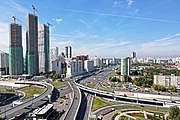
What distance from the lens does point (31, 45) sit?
34781 millimetres

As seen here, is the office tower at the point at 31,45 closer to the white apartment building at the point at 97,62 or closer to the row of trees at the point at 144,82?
the row of trees at the point at 144,82

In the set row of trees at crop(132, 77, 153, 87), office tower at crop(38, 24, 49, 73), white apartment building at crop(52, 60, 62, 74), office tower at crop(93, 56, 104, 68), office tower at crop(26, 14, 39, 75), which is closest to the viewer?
row of trees at crop(132, 77, 153, 87)

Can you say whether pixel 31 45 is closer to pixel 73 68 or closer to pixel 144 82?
pixel 73 68

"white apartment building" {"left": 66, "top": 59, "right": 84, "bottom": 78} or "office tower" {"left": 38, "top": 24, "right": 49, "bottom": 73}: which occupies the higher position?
"office tower" {"left": 38, "top": 24, "right": 49, "bottom": 73}

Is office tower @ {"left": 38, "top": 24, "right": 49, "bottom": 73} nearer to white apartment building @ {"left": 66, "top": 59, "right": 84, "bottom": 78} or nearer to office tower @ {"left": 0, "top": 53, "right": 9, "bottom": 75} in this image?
white apartment building @ {"left": 66, "top": 59, "right": 84, "bottom": 78}

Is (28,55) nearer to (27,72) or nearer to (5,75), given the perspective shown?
(27,72)

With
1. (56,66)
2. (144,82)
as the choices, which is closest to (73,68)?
(56,66)

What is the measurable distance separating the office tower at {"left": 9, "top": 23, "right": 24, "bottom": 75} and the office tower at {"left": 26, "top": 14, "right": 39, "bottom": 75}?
5.14 ft

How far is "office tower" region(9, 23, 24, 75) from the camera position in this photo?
1278 inches

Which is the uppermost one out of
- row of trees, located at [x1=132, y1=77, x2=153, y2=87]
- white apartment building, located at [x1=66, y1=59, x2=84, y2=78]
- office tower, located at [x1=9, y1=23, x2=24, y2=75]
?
office tower, located at [x1=9, y1=23, x2=24, y2=75]

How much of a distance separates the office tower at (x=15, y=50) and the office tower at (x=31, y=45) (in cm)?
157

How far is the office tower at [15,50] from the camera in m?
32.5

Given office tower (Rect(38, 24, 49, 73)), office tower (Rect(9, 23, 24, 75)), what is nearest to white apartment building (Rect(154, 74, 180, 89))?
office tower (Rect(38, 24, 49, 73))

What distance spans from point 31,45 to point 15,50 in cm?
335
